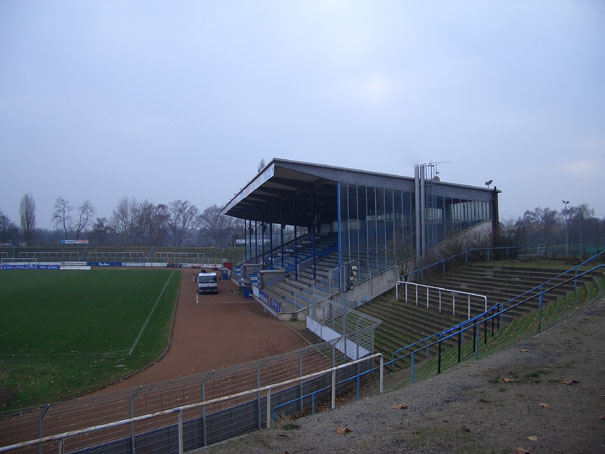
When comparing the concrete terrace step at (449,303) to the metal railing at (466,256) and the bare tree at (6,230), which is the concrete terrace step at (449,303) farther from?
the bare tree at (6,230)

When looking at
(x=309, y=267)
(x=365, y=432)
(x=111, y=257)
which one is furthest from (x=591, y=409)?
(x=111, y=257)

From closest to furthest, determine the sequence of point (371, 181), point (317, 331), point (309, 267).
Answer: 1. point (317, 331)
2. point (371, 181)
3. point (309, 267)

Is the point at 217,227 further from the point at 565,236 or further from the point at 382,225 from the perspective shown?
the point at 565,236

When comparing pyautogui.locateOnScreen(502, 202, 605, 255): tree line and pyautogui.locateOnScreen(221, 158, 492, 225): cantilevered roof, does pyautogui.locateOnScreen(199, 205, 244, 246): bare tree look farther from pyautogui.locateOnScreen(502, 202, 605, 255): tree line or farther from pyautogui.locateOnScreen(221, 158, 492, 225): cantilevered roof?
pyautogui.locateOnScreen(502, 202, 605, 255): tree line

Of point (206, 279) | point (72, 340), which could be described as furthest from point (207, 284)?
point (72, 340)

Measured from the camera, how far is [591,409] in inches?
208

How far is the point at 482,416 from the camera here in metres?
5.38

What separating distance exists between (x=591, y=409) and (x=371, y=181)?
19184 millimetres

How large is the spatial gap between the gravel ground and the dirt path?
8.02 meters

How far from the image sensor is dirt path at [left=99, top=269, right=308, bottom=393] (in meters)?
13.1

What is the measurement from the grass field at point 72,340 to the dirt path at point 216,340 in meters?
0.72

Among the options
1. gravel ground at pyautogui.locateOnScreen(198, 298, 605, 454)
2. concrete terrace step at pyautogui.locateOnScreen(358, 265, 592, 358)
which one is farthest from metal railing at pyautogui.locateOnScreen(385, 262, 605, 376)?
gravel ground at pyautogui.locateOnScreen(198, 298, 605, 454)

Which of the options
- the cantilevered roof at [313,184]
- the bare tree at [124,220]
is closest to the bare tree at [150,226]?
the bare tree at [124,220]

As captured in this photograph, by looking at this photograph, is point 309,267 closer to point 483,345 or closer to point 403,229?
point 403,229
